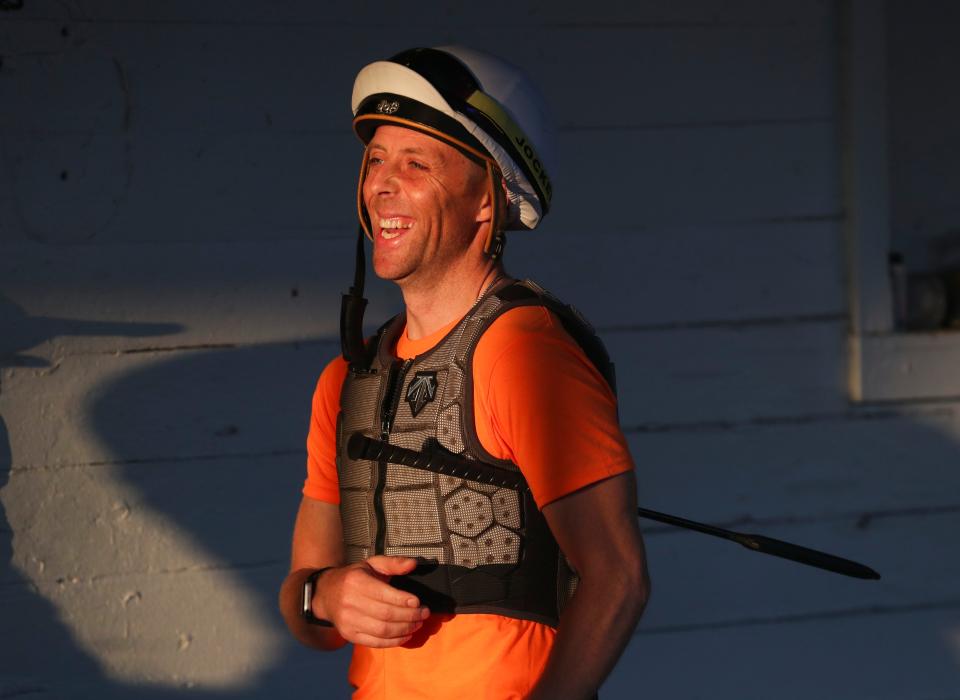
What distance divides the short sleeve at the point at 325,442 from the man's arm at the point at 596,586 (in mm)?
474

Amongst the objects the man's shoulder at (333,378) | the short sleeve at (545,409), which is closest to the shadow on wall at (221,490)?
the man's shoulder at (333,378)

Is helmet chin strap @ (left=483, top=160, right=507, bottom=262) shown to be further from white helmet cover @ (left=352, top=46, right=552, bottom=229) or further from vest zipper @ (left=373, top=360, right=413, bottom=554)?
vest zipper @ (left=373, top=360, right=413, bottom=554)

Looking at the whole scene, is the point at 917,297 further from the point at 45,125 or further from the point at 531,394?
the point at 45,125

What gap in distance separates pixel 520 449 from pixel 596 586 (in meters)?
0.18

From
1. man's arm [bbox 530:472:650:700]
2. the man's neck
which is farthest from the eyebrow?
man's arm [bbox 530:472:650:700]

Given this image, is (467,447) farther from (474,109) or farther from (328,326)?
(328,326)

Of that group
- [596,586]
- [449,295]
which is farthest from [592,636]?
[449,295]

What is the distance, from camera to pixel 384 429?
1.57 metres

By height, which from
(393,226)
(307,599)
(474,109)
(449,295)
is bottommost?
(307,599)

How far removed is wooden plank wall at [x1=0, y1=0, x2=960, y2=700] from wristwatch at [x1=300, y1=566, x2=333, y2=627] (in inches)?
40.4

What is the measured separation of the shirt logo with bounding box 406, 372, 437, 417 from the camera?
1.51m

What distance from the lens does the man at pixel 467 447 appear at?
1.38 m

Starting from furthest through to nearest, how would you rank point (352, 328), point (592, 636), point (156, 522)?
point (156, 522), point (352, 328), point (592, 636)

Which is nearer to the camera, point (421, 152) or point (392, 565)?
point (392, 565)
